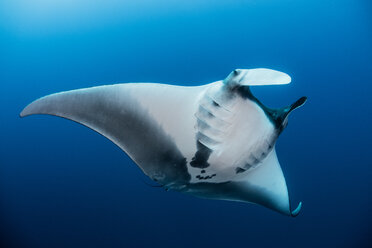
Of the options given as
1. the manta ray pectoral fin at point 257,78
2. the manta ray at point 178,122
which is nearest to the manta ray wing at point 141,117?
the manta ray at point 178,122

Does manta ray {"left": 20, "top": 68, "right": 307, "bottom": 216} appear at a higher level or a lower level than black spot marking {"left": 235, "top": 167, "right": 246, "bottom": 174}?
higher

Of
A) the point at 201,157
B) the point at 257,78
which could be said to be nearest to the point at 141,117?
the point at 201,157

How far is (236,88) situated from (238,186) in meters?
0.58

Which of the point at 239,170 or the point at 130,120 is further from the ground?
the point at 130,120

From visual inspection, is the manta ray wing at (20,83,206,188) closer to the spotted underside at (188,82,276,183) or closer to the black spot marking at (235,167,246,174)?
the spotted underside at (188,82,276,183)

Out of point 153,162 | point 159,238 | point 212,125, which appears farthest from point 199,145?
point 159,238

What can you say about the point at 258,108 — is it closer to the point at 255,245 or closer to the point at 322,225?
the point at 255,245

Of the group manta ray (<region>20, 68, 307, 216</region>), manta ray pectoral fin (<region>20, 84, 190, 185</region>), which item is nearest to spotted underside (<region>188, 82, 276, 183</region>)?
manta ray (<region>20, 68, 307, 216</region>)

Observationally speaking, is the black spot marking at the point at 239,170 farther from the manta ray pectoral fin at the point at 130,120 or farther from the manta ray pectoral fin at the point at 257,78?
the manta ray pectoral fin at the point at 257,78

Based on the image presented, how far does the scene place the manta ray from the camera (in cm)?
116

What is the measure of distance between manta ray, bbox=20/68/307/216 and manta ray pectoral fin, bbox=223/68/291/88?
14mm

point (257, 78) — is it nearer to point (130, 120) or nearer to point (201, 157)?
point (201, 157)

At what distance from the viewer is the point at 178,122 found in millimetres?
1221

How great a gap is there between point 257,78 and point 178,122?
1.36ft
